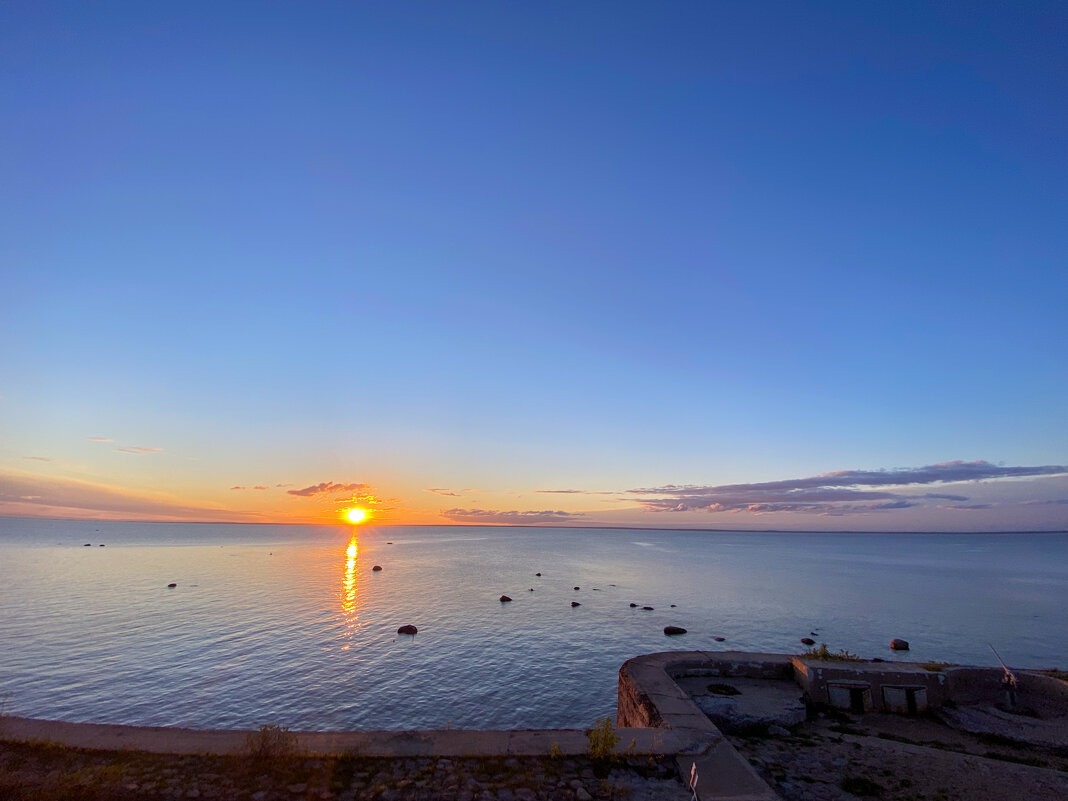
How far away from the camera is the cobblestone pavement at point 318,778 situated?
8.74m

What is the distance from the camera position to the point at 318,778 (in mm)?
9250

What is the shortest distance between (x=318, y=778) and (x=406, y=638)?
28511 millimetres

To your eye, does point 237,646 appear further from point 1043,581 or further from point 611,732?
point 1043,581

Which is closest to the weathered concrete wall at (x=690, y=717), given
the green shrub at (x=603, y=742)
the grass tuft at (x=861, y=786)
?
the green shrub at (x=603, y=742)

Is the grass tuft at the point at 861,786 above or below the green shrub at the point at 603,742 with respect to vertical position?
below

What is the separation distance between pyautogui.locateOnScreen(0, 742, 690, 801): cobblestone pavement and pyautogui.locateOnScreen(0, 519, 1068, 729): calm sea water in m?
12.3

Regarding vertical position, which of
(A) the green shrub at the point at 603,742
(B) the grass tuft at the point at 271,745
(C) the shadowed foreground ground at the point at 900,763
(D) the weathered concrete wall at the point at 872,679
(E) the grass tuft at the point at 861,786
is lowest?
(C) the shadowed foreground ground at the point at 900,763

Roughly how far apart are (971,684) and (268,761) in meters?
19.0

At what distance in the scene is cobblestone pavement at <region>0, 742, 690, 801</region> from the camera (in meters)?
8.74

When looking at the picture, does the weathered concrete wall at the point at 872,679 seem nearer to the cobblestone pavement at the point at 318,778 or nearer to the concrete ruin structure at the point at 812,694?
the concrete ruin structure at the point at 812,694

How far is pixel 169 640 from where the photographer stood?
108 feet

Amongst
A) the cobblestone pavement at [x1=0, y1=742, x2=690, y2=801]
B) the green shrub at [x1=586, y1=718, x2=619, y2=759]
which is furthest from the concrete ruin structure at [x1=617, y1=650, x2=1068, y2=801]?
the cobblestone pavement at [x1=0, y1=742, x2=690, y2=801]

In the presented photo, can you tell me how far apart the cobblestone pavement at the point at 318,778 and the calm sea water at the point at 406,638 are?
486 inches

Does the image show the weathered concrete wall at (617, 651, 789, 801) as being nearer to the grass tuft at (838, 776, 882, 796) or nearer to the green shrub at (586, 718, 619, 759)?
the green shrub at (586, 718, 619, 759)
